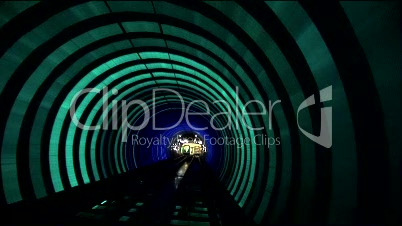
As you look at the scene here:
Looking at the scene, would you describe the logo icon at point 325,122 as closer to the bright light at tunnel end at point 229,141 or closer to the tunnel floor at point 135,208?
the bright light at tunnel end at point 229,141

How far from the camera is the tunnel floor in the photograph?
5.79m

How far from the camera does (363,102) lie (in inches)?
157

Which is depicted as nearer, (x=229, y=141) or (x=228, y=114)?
(x=228, y=114)

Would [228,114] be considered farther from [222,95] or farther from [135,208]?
[135,208]

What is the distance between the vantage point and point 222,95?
13.7 m

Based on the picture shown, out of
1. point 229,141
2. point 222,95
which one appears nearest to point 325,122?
point 222,95

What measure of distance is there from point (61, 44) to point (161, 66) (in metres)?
5.83

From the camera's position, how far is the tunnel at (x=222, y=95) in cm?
389

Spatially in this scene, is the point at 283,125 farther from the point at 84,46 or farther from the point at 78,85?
the point at 78,85

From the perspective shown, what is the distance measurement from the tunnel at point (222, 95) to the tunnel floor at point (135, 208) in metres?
0.07

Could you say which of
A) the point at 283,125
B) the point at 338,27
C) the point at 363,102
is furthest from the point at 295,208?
the point at 338,27

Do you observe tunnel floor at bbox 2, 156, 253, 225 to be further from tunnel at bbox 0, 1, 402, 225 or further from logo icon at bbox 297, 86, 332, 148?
logo icon at bbox 297, 86, 332, 148

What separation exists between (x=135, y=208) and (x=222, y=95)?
7.34 metres

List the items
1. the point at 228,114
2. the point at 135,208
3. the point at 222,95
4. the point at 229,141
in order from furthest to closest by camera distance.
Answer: the point at 229,141 < the point at 228,114 < the point at 222,95 < the point at 135,208
